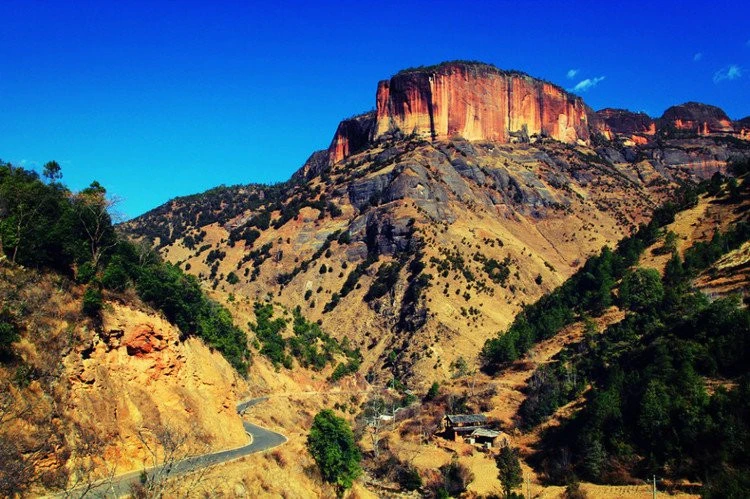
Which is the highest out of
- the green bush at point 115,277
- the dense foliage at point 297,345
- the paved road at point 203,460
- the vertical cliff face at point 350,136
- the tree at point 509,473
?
the vertical cliff face at point 350,136

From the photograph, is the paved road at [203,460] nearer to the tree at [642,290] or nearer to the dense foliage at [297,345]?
the dense foliage at [297,345]

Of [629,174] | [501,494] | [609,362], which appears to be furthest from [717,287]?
[629,174]

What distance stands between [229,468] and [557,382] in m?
39.4

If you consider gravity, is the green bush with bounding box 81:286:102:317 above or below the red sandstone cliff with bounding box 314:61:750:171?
below

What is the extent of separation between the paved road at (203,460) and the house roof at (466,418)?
20.0 m

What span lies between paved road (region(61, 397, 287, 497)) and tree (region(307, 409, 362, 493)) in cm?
223

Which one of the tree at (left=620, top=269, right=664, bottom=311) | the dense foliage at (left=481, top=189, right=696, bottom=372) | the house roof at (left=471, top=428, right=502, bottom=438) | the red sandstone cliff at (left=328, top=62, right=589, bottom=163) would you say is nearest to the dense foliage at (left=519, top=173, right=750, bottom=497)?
the tree at (left=620, top=269, right=664, bottom=311)

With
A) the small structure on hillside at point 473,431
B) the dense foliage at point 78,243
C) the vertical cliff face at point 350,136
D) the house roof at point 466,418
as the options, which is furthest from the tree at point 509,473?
the vertical cliff face at point 350,136

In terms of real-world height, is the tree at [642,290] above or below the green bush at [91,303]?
above

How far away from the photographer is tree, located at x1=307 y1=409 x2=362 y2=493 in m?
35.4

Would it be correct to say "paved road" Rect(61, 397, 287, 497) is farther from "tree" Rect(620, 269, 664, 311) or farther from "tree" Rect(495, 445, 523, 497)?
"tree" Rect(620, 269, 664, 311)

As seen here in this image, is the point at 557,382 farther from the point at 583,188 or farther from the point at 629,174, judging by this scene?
the point at 629,174

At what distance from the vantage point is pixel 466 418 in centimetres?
5750

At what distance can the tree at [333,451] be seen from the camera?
116 ft
